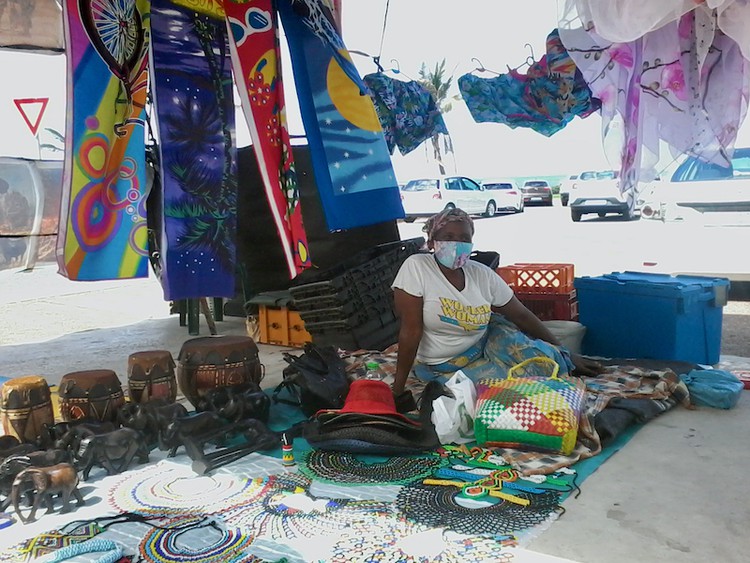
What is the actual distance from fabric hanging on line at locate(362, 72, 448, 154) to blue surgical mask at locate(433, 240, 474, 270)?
6.98 ft

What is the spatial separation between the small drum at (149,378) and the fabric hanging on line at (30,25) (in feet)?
9.37

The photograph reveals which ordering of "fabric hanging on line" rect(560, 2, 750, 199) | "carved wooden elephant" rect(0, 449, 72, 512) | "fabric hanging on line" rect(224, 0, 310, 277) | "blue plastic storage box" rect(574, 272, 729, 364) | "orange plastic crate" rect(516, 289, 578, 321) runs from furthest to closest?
"orange plastic crate" rect(516, 289, 578, 321)
"blue plastic storage box" rect(574, 272, 729, 364)
"fabric hanging on line" rect(224, 0, 310, 277)
"fabric hanging on line" rect(560, 2, 750, 199)
"carved wooden elephant" rect(0, 449, 72, 512)

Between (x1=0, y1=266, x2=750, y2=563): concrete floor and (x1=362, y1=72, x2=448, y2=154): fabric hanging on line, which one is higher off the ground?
(x1=362, y1=72, x2=448, y2=154): fabric hanging on line

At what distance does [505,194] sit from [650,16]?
21924 millimetres

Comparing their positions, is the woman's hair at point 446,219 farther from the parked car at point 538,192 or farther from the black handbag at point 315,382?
the parked car at point 538,192

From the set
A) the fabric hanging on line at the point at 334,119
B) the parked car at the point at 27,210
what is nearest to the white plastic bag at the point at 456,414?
the fabric hanging on line at the point at 334,119

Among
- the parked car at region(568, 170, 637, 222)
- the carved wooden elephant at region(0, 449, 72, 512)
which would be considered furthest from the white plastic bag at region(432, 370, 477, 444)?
the parked car at region(568, 170, 637, 222)

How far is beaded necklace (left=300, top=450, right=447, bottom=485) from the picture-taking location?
302 centimetres

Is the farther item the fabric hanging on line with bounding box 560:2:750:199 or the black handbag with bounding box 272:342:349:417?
the black handbag with bounding box 272:342:349:417

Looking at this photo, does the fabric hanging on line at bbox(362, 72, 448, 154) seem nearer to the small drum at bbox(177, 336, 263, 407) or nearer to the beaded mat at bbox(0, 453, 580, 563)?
the small drum at bbox(177, 336, 263, 407)

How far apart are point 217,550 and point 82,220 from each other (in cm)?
227

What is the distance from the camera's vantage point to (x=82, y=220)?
3.87 metres

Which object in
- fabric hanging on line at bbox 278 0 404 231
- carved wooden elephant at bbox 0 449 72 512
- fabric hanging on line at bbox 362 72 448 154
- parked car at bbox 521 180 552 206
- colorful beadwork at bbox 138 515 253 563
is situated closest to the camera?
colorful beadwork at bbox 138 515 253 563

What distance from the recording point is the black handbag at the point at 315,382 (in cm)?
396
